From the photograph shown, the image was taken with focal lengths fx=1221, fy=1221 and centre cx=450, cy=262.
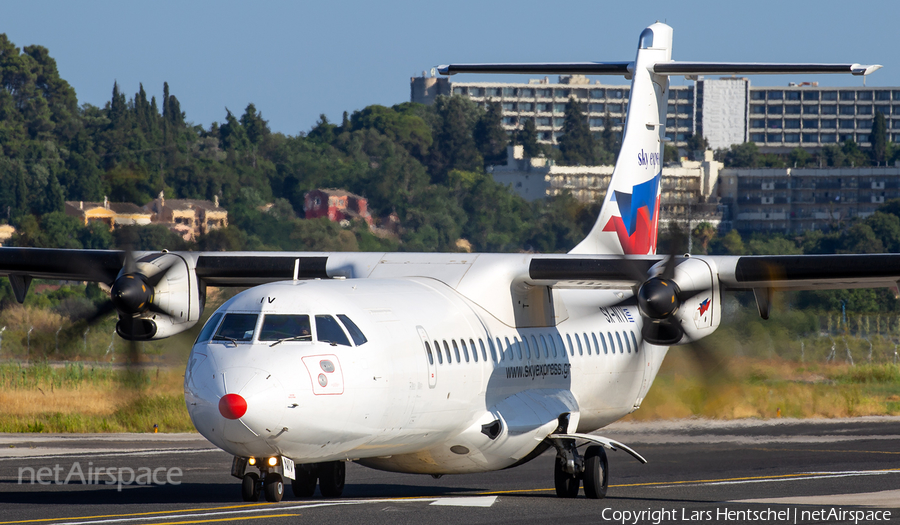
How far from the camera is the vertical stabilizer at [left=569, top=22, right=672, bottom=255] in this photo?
2147 centimetres

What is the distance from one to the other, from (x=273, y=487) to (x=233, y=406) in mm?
1397

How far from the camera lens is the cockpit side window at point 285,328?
12.6 m

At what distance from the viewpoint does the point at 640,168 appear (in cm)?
2244

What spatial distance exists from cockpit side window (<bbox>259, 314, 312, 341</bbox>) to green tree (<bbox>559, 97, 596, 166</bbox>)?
95052mm

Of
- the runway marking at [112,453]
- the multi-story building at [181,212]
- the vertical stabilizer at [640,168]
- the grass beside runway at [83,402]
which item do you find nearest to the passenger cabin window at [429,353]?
the vertical stabilizer at [640,168]

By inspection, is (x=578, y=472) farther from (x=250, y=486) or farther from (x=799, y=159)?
(x=799, y=159)

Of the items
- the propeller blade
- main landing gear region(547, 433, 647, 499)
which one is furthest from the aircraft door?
the propeller blade

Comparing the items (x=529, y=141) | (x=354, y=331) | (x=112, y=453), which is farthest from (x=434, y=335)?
(x=529, y=141)

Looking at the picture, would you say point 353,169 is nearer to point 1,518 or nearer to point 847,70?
point 847,70

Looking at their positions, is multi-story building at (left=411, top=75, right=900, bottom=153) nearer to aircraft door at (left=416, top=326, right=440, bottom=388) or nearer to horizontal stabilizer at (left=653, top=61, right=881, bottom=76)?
horizontal stabilizer at (left=653, top=61, right=881, bottom=76)

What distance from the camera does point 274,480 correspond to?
12.7 meters

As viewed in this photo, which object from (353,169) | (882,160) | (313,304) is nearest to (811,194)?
(882,160)

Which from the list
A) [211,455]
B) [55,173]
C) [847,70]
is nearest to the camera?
[847,70]

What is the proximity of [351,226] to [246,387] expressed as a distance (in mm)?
51209
